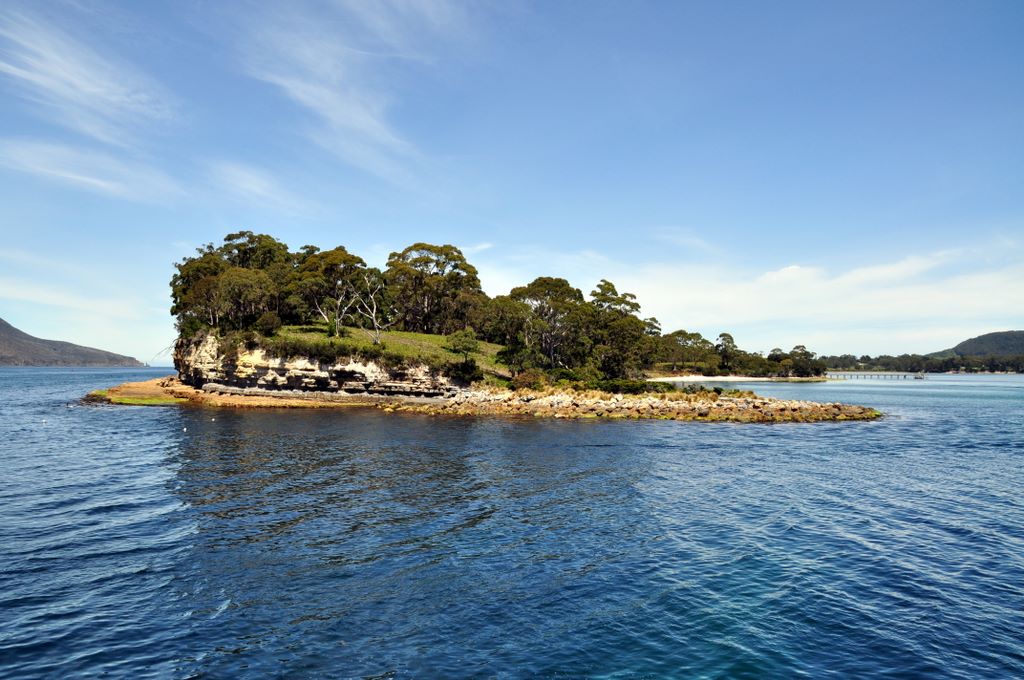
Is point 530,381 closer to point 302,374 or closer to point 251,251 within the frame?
point 302,374

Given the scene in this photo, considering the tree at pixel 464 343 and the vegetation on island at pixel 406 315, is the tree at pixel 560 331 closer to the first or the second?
the vegetation on island at pixel 406 315

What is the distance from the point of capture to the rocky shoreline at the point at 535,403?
60.3m

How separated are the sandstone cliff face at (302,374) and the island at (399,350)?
0.15 metres

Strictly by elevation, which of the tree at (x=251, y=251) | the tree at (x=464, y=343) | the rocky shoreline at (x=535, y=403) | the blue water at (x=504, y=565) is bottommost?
the blue water at (x=504, y=565)

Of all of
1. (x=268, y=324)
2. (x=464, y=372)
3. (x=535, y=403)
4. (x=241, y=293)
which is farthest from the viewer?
(x=241, y=293)

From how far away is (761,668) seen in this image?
11.0 metres

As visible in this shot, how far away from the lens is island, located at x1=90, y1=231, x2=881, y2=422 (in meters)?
65.8

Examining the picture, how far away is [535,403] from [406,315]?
52.4 metres

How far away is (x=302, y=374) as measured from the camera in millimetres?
69750

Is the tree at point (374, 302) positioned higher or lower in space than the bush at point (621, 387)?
higher

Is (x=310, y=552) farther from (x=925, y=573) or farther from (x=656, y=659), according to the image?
(x=925, y=573)

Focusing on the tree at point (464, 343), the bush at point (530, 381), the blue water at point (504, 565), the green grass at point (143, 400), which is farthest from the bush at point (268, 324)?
the blue water at point (504, 565)

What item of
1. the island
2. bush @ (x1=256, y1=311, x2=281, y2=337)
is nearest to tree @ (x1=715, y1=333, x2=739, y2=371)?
the island

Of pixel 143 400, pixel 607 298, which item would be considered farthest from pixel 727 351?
pixel 143 400
